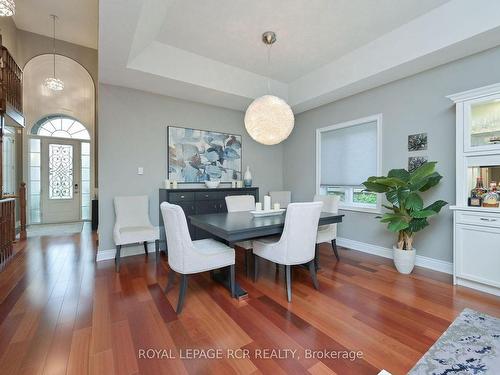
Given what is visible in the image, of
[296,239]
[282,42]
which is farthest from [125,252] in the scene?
[282,42]

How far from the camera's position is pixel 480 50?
8.66ft

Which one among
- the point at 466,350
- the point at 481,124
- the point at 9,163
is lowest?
the point at 466,350

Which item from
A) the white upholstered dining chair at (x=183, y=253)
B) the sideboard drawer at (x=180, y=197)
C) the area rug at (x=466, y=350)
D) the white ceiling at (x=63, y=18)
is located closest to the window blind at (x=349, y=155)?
the area rug at (x=466, y=350)

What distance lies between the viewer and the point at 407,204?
2.80 m

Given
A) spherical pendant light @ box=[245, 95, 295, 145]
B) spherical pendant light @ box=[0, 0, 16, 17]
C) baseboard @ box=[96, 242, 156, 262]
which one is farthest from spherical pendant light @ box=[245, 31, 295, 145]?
spherical pendant light @ box=[0, 0, 16, 17]

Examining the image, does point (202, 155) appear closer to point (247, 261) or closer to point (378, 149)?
point (247, 261)

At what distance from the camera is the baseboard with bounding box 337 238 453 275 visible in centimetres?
297

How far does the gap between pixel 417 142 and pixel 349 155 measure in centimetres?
103

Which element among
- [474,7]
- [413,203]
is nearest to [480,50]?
[474,7]

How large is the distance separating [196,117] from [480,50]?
3898 mm

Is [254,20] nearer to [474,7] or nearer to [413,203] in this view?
→ [474,7]

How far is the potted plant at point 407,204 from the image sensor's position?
2746 millimetres

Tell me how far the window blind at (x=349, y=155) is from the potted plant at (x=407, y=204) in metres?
0.78

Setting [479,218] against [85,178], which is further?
[85,178]
